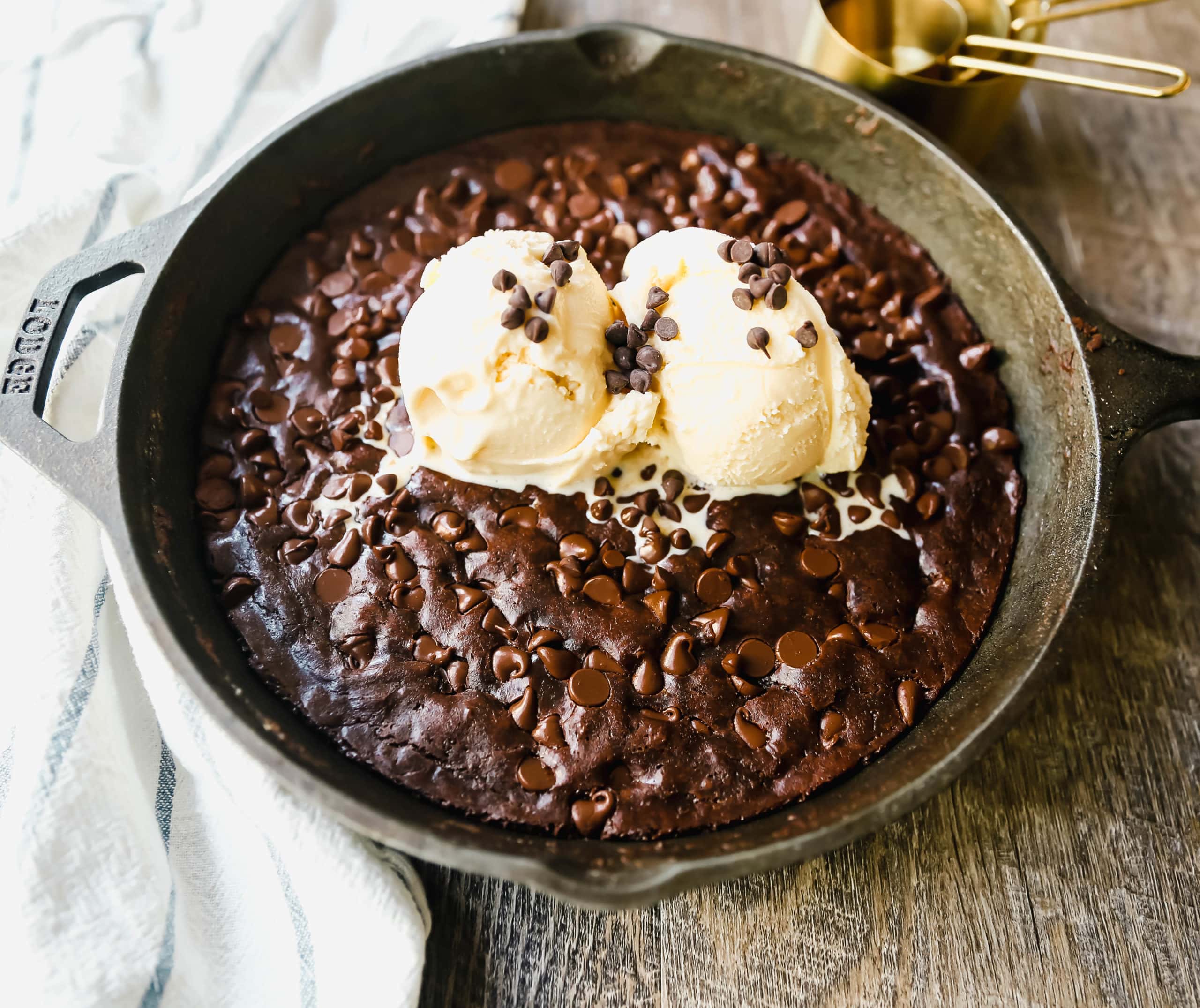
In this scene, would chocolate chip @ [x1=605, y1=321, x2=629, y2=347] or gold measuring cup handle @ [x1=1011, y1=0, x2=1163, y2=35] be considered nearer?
chocolate chip @ [x1=605, y1=321, x2=629, y2=347]

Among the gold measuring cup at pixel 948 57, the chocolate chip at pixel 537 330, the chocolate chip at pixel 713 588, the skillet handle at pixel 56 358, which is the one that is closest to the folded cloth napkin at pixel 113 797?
the skillet handle at pixel 56 358

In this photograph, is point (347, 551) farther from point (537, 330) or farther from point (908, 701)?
point (908, 701)

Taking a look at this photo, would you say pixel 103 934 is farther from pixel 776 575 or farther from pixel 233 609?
pixel 776 575

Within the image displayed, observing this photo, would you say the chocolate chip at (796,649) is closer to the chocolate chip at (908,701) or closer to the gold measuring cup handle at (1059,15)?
the chocolate chip at (908,701)

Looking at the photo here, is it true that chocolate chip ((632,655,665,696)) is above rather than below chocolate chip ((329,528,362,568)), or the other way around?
below

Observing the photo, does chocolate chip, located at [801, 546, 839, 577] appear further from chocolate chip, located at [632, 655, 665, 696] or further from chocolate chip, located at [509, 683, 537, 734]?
chocolate chip, located at [509, 683, 537, 734]

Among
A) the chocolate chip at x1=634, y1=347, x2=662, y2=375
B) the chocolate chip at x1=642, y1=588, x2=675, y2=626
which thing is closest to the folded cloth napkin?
the chocolate chip at x1=642, y1=588, x2=675, y2=626

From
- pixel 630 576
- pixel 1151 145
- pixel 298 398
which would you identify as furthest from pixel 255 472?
pixel 1151 145
